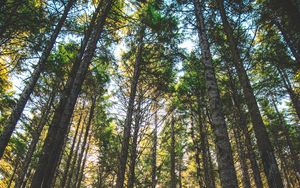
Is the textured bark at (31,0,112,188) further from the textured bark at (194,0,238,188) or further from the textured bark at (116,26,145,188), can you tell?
the textured bark at (194,0,238,188)

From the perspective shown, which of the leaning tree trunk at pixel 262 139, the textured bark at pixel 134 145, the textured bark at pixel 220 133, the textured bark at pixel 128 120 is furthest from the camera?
the textured bark at pixel 134 145

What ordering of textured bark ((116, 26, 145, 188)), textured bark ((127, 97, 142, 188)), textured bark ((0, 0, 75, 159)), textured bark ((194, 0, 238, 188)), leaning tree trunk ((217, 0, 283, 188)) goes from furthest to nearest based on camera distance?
textured bark ((127, 97, 142, 188)) → textured bark ((116, 26, 145, 188)) → textured bark ((0, 0, 75, 159)) → leaning tree trunk ((217, 0, 283, 188)) → textured bark ((194, 0, 238, 188))

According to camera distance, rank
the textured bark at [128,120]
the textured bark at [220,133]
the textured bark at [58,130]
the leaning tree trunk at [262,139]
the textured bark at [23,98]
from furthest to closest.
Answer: the textured bark at [128,120] < the textured bark at [23,98] < the leaning tree trunk at [262,139] < the textured bark at [58,130] < the textured bark at [220,133]

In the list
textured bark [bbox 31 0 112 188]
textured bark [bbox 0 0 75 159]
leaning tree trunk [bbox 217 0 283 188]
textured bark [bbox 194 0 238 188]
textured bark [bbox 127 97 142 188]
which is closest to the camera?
textured bark [bbox 194 0 238 188]

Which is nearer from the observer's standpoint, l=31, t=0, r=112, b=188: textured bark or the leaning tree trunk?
l=31, t=0, r=112, b=188: textured bark

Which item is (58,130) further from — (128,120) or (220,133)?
(128,120)

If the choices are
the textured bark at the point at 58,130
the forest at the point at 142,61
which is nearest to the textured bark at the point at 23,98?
the forest at the point at 142,61

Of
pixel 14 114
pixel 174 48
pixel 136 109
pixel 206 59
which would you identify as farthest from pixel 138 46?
pixel 14 114

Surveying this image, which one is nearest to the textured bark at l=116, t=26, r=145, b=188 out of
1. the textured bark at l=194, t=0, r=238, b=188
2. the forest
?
the forest

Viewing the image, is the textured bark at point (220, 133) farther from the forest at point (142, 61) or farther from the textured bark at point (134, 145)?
the textured bark at point (134, 145)

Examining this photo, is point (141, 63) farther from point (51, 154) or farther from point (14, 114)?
point (51, 154)

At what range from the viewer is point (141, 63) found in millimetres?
10562

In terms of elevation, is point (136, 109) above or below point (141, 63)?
below

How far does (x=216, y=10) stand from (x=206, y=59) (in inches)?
138
